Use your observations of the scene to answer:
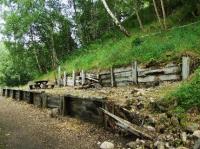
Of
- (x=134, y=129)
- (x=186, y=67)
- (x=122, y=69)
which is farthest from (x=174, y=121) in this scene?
(x=122, y=69)

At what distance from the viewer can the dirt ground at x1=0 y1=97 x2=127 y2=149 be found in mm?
9625

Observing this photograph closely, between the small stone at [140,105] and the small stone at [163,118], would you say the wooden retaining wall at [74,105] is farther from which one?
the small stone at [163,118]

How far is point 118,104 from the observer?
11.0 metres

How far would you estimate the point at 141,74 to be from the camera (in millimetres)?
16828

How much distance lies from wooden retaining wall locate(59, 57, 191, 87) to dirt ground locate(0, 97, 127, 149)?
442 centimetres

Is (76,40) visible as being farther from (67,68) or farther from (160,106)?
(160,106)

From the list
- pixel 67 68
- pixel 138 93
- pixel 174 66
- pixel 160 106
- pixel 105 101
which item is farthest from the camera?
pixel 67 68

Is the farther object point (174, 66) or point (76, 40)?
point (76, 40)

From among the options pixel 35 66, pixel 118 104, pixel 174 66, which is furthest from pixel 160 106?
pixel 35 66

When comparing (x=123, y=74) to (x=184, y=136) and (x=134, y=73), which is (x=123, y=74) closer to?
(x=134, y=73)

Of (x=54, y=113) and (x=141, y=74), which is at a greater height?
(x=141, y=74)

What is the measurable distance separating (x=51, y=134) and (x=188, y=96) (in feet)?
13.9

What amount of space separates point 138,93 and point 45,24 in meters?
27.7

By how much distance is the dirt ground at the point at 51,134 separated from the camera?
9.62 m
